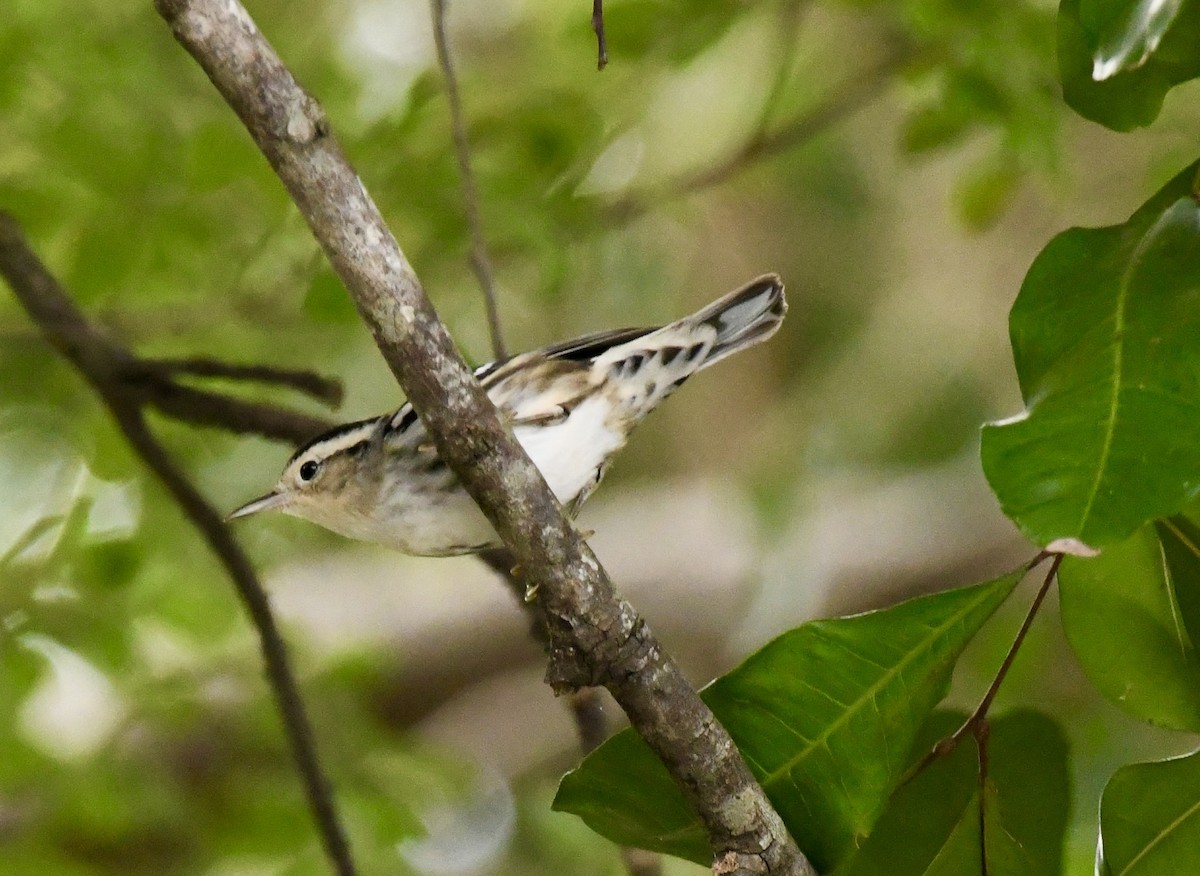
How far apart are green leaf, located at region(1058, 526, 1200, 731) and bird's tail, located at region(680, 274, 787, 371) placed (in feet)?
2.57

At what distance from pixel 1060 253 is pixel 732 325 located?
0.83m

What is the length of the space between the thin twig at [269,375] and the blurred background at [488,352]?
19cm

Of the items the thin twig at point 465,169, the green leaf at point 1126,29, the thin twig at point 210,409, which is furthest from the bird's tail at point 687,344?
the green leaf at point 1126,29

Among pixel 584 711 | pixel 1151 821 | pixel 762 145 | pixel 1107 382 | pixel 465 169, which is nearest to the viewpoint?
pixel 1107 382

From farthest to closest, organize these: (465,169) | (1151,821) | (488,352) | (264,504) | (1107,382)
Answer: (488,352) < (264,504) < (465,169) < (1151,821) < (1107,382)

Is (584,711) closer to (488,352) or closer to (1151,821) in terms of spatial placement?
(1151,821)

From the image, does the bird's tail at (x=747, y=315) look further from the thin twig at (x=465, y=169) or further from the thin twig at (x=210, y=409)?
the thin twig at (x=210, y=409)

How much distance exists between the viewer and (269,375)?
2.02 meters

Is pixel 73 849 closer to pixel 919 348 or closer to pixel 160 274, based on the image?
pixel 160 274

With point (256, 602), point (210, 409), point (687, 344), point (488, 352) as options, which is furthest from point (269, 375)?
point (488, 352)

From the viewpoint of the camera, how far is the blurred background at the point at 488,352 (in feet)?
7.59

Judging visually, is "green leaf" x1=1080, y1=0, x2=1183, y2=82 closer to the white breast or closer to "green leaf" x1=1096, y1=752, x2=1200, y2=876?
"green leaf" x1=1096, y1=752, x2=1200, y2=876

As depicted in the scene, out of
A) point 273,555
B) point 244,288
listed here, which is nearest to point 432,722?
point 273,555

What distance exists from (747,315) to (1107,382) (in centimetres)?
95
